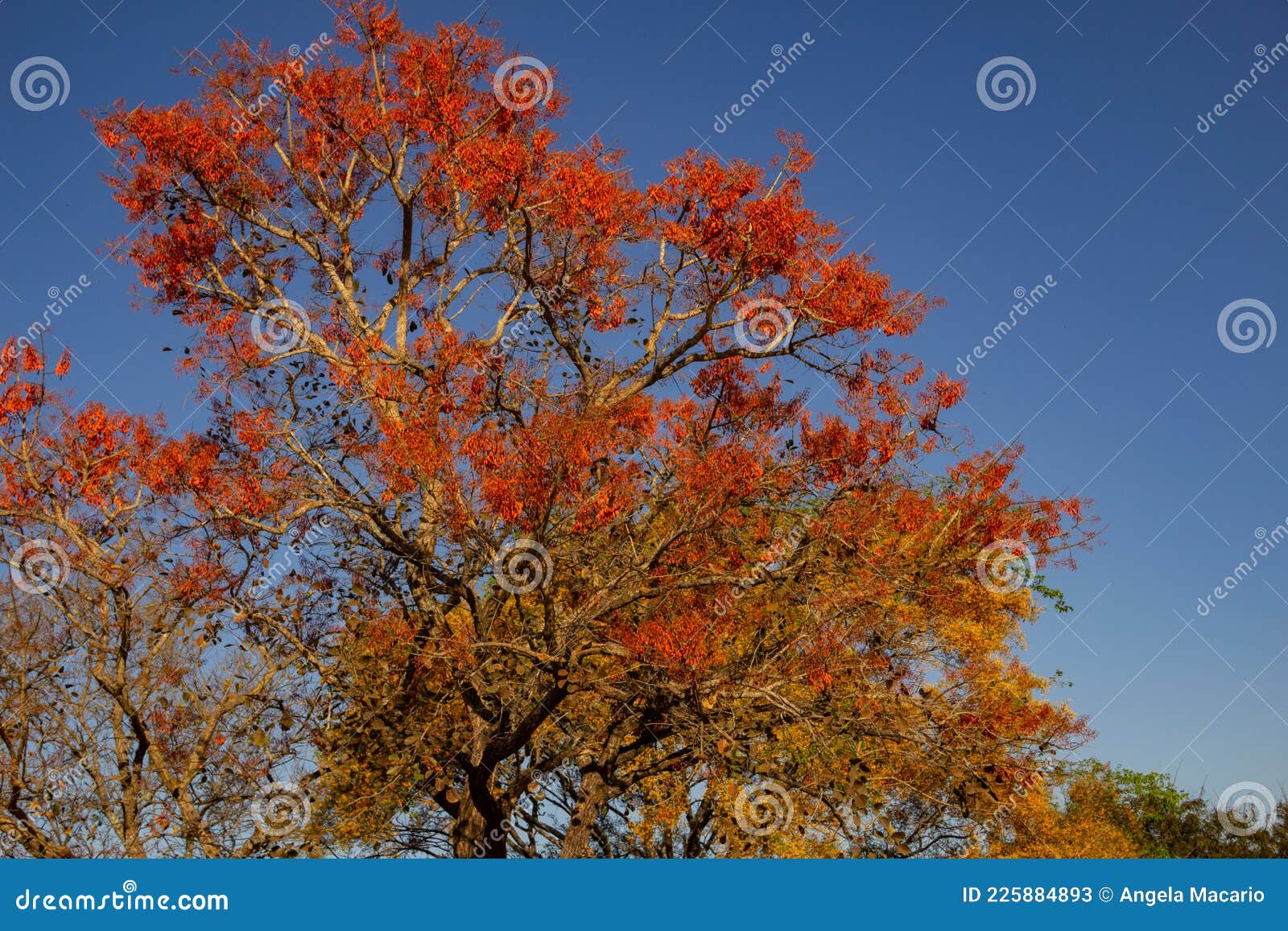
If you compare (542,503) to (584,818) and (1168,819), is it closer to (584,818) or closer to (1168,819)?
(584,818)

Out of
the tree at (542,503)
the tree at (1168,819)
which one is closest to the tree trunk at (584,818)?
the tree at (542,503)

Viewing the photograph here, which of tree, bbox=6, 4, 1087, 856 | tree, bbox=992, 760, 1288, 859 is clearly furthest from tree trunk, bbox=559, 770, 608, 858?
tree, bbox=992, 760, 1288, 859

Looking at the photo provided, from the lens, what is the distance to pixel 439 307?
1070 centimetres

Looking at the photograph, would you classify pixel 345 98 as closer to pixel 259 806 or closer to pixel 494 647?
pixel 494 647

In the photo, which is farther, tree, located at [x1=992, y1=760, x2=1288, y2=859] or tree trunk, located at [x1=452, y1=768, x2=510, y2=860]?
tree, located at [x1=992, y1=760, x2=1288, y2=859]

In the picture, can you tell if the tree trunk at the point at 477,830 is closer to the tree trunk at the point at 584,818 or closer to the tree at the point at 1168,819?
the tree trunk at the point at 584,818

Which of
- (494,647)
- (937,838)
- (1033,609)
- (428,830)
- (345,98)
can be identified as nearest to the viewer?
(494,647)

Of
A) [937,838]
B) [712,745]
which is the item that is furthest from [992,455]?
[937,838]

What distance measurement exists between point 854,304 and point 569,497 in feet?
11.3

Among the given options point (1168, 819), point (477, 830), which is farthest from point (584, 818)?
point (1168, 819)

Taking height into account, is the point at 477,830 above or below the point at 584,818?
below

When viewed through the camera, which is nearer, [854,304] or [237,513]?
[237,513]

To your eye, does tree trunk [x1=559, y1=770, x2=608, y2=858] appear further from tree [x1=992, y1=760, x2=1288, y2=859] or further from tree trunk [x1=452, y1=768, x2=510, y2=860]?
tree [x1=992, y1=760, x2=1288, y2=859]

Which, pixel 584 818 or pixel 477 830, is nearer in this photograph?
pixel 477 830
